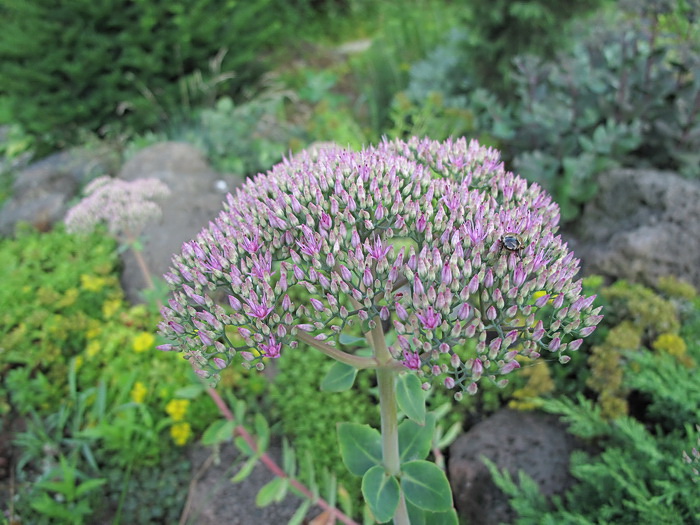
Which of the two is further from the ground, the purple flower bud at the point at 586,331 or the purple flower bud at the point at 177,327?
the purple flower bud at the point at 177,327

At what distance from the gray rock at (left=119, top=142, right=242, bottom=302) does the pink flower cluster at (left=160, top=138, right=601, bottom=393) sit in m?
2.46

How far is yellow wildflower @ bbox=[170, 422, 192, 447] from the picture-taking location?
2986 millimetres

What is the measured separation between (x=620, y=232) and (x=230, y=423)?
297 cm

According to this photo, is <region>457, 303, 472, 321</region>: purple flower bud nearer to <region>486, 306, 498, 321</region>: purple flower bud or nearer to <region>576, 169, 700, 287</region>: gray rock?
<region>486, 306, 498, 321</region>: purple flower bud

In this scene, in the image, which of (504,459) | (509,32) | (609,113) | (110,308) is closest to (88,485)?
(110,308)

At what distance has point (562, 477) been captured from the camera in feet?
8.29

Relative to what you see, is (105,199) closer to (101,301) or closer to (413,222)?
(101,301)

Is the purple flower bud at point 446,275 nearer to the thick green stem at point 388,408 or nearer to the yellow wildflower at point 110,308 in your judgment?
the thick green stem at point 388,408

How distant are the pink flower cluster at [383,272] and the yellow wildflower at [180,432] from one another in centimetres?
162

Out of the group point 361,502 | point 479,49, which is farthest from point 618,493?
point 479,49

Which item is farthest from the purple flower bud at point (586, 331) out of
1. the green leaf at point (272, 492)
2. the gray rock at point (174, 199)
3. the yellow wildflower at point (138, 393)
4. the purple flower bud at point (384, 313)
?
the gray rock at point (174, 199)

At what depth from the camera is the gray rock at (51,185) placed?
204 inches

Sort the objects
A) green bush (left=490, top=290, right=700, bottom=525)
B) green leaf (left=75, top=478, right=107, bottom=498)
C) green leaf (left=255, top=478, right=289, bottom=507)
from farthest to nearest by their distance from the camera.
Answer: green leaf (left=75, top=478, right=107, bottom=498), green leaf (left=255, top=478, right=289, bottom=507), green bush (left=490, top=290, right=700, bottom=525)

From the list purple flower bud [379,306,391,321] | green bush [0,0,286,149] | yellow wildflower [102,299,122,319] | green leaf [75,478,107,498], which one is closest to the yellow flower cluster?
green leaf [75,478,107,498]
